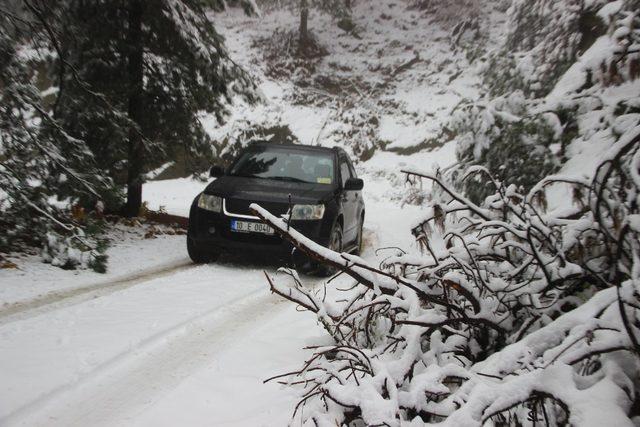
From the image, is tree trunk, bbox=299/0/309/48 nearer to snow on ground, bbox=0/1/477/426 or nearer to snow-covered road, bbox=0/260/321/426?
snow on ground, bbox=0/1/477/426

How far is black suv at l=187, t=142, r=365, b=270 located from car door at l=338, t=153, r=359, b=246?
0.02m

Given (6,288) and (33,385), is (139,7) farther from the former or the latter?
(33,385)

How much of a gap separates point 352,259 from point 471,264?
2.52ft

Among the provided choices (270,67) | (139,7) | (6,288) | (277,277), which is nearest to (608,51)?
(277,277)

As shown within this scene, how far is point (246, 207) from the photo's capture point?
5852 mm

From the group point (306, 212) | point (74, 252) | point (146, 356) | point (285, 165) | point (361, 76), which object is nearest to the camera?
point (146, 356)

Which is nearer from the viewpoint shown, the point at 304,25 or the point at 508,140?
the point at 508,140

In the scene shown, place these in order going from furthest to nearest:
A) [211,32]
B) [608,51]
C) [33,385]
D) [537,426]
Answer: [211,32] < [608,51] < [33,385] < [537,426]

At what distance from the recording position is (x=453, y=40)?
89.1 feet

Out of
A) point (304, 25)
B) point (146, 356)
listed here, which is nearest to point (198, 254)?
point (146, 356)

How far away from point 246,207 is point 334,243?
1.34 metres

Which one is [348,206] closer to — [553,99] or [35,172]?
[553,99]

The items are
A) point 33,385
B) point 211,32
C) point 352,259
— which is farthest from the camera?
point 211,32

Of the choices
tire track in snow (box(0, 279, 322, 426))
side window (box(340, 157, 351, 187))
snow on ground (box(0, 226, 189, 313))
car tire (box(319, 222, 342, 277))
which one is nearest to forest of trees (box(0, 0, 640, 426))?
snow on ground (box(0, 226, 189, 313))
